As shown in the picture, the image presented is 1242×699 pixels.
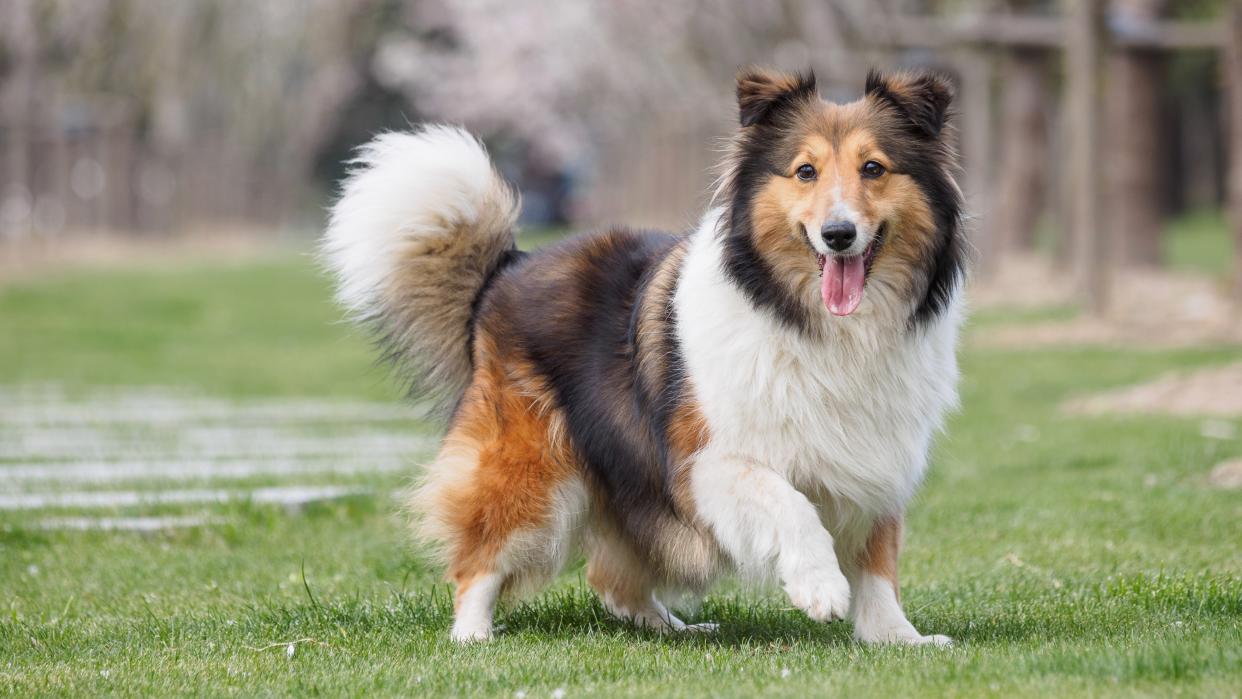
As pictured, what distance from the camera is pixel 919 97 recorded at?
5.17 meters

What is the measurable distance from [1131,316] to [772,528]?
11404 mm

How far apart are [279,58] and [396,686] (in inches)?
1605

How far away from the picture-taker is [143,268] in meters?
28.2

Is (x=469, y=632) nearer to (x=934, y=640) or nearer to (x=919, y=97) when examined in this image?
(x=934, y=640)

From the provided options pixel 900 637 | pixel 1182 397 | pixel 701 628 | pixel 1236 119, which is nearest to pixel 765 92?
pixel 900 637

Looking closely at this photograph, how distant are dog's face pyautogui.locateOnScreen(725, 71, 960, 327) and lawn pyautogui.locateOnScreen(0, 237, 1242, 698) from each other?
1.13 meters

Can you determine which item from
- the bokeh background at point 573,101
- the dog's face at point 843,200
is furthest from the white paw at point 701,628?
the bokeh background at point 573,101

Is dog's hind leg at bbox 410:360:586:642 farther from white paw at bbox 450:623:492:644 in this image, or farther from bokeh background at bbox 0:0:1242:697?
bokeh background at bbox 0:0:1242:697

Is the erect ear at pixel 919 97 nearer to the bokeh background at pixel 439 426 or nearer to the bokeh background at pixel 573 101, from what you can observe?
the bokeh background at pixel 439 426


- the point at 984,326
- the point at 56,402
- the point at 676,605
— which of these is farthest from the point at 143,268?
the point at 676,605

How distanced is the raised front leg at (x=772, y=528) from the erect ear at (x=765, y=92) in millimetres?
1119

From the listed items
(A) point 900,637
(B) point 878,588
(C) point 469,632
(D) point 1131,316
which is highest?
(B) point 878,588

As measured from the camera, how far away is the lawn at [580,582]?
4.60 meters

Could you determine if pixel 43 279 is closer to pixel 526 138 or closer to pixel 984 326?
pixel 984 326
